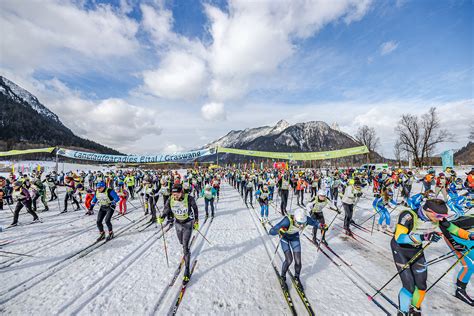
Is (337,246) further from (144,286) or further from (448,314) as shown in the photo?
(144,286)

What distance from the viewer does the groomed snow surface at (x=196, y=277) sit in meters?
3.84

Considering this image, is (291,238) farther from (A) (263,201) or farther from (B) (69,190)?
(B) (69,190)

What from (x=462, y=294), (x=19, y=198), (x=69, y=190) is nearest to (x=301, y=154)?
(x=69, y=190)

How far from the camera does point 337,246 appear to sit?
6617 millimetres

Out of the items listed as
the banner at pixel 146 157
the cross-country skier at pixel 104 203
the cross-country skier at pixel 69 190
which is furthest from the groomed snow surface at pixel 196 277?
the banner at pixel 146 157

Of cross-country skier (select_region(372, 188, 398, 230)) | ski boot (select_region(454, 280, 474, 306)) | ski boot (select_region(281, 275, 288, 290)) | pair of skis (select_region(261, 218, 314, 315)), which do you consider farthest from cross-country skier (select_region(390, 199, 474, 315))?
cross-country skier (select_region(372, 188, 398, 230))

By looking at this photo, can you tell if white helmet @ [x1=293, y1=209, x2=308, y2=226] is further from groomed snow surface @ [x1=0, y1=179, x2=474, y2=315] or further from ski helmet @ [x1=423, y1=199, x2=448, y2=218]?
ski helmet @ [x1=423, y1=199, x2=448, y2=218]

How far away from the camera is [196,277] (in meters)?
4.86

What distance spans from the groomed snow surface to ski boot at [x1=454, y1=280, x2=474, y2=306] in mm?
111

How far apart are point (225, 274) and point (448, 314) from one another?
4.21 metres

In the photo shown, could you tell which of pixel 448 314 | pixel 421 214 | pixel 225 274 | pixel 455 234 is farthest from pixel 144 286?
pixel 455 234

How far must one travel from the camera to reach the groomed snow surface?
12.6 ft

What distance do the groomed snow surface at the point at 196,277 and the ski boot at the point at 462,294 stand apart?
0.11m

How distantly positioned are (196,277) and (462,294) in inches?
212
